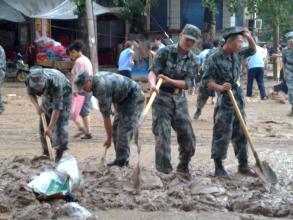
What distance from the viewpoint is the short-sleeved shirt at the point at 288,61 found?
13.2 m

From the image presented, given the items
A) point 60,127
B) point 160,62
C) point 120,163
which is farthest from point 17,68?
point 160,62

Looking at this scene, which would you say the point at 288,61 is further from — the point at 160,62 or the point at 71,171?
the point at 71,171

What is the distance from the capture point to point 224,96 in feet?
24.8

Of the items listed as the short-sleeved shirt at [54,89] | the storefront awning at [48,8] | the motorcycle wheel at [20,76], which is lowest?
the motorcycle wheel at [20,76]

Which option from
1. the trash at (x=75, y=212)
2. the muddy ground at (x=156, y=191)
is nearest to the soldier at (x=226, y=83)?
the muddy ground at (x=156, y=191)

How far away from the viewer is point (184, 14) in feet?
78.2

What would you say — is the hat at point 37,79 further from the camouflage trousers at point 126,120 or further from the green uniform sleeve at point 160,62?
the green uniform sleeve at point 160,62

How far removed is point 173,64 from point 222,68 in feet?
1.95

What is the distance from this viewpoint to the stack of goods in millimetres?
21000

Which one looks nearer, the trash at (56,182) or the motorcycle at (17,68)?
the trash at (56,182)

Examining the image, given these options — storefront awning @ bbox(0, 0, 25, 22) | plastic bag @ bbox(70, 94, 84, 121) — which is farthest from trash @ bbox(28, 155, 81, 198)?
storefront awning @ bbox(0, 0, 25, 22)

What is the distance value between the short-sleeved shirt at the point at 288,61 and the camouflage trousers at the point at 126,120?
6.25m

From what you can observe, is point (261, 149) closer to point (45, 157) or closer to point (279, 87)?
point (45, 157)

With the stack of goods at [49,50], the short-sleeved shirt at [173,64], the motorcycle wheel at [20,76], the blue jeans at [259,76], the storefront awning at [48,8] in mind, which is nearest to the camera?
the short-sleeved shirt at [173,64]
